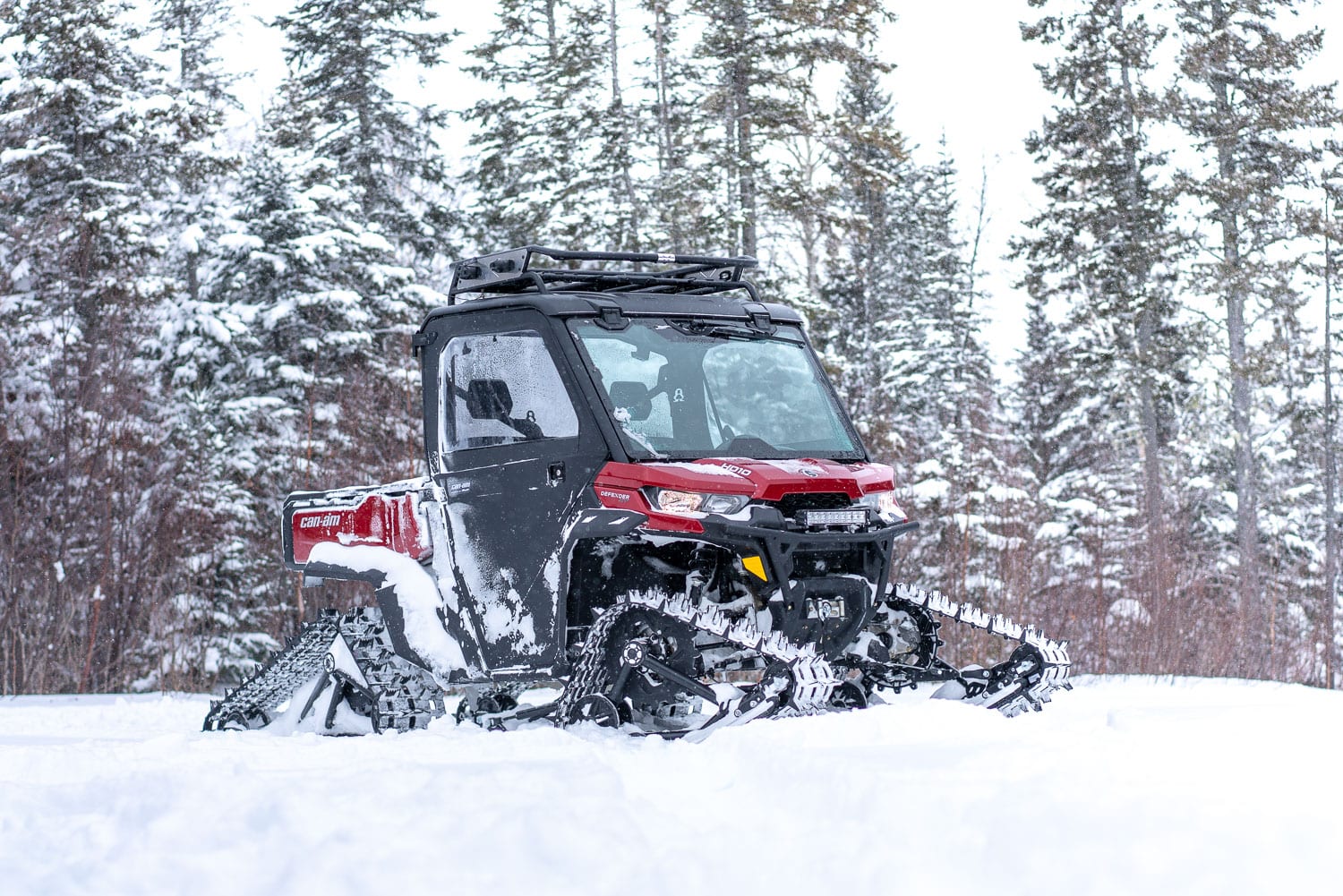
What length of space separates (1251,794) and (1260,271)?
28046 millimetres

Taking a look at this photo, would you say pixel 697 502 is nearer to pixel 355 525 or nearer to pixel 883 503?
pixel 883 503

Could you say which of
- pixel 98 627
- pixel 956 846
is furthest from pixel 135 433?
pixel 956 846

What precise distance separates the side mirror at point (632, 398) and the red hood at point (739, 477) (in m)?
0.38

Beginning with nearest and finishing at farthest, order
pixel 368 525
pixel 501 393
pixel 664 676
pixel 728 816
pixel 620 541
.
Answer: pixel 728 816 → pixel 664 676 → pixel 620 541 → pixel 501 393 → pixel 368 525

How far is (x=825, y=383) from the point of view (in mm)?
7488

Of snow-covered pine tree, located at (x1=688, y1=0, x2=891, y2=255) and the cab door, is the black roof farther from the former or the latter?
snow-covered pine tree, located at (x1=688, y1=0, x2=891, y2=255)

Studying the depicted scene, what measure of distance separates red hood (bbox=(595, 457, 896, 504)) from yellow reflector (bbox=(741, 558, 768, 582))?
0.88ft

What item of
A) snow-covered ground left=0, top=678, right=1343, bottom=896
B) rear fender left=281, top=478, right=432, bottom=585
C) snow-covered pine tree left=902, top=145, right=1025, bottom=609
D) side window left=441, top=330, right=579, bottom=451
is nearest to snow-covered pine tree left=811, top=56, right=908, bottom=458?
snow-covered pine tree left=902, top=145, right=1025, bottom=609

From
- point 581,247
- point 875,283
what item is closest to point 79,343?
point 581,247

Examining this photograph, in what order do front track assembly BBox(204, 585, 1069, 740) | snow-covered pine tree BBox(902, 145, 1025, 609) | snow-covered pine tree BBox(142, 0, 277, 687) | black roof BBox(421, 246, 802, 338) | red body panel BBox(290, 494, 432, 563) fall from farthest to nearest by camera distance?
snow-covered pine tree BBox(902, 145, 1025, 609), snow-covered pine tree BBox(142, 0, 277, 687), red body panel BBox(290, 494, 432, 563), black roof BBox(421, 246, 802, 338), front track assembly BBox(204, 585, 1069, 740)

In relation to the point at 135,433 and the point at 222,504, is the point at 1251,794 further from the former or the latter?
the point at 222,504

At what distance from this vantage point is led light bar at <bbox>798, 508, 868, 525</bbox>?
6348 millimetres

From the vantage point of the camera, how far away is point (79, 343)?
58.7 ft

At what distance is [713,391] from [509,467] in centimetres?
108
